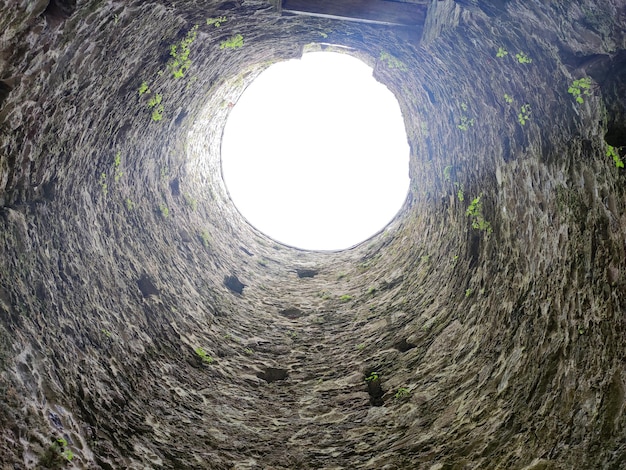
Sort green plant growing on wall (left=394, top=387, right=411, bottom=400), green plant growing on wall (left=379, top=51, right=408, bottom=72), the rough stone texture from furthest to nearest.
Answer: green plant growing on wall (left=379, top=51, right=408, bottom=72)
green plant growing on wall (left=394, top=387, right=411, bottom=400)
the rough stone texture

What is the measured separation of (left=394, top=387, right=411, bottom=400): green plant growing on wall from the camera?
4.91 m

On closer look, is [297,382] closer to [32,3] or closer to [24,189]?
[24,189]

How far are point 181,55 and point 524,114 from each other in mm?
3777

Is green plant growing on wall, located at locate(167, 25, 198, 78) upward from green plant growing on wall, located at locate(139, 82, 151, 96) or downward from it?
upward

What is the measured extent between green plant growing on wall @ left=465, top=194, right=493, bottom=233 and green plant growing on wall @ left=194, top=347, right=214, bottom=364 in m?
3.50

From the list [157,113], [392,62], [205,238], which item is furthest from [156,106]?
[392,62]

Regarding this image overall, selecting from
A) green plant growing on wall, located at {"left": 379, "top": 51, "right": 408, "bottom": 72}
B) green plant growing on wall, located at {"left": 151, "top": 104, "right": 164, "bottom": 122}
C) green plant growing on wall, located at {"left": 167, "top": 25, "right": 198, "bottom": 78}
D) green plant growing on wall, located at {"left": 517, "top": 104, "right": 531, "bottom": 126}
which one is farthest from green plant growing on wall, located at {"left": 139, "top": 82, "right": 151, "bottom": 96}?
green plant growing on wall, located at {"left": 517, "top": 104, "right": 531, "bottom": 126}

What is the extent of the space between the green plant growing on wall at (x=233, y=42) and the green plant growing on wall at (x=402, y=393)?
4.63 meters

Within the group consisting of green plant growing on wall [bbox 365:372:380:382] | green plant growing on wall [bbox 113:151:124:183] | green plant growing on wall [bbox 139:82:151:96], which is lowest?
green plant growing on wall [bbox 365:372:380:382]

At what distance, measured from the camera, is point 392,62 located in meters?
7.05

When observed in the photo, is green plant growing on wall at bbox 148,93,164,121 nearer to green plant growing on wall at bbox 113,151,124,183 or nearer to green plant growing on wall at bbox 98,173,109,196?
green plant growing on wall at bbox 113,151,124,183

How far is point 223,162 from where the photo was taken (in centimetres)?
1019

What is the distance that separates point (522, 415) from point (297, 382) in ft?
9.03

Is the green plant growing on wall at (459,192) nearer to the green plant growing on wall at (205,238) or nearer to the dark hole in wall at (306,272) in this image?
the dark hole in wall at (306,272)
